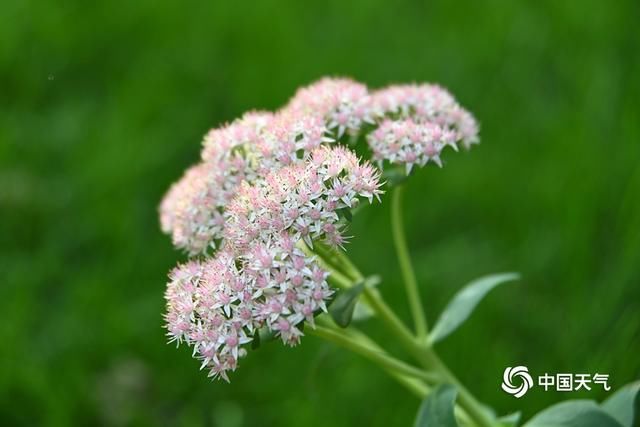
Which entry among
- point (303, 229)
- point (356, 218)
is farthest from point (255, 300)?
point (356, 218)

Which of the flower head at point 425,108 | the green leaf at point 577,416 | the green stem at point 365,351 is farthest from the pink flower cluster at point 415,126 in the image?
the green leaf at point 577,416

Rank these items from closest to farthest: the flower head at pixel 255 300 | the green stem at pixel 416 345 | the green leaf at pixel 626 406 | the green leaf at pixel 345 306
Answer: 1. the flower head at pixel 255 300
2. the green leaf at pixel 345 306
3. the green leaf at pixel 626 406
4. the green stem at pixel 416 345

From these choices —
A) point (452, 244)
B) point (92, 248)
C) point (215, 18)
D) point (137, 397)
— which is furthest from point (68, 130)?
point (452, 244)

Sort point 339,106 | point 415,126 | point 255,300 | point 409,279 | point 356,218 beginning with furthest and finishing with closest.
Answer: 1. point 356,218
2. point 409,279
3. point 339,106
4. point 415,126
5. point 255,300

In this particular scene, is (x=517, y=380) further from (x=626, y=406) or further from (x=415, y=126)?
(x=415, y=126)

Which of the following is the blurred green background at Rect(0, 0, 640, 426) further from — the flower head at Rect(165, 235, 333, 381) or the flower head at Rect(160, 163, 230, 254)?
the flower head at Rect(165, 235, 333, 381)

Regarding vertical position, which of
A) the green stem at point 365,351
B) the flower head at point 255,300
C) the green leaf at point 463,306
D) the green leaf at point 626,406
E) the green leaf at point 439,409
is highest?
the flower head at point 255,300

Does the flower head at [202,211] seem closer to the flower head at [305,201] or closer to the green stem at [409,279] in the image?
the flower head at [305,201]
